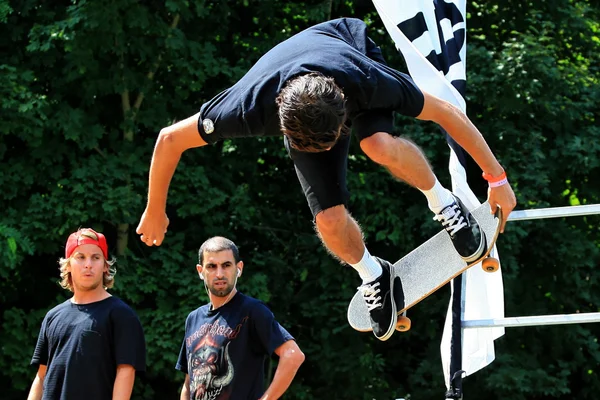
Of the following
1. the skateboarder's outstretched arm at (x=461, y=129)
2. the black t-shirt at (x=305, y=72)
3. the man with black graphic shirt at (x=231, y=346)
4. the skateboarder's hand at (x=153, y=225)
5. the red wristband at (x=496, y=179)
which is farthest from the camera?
the man with black graphic shirt at (x=231, y=346)

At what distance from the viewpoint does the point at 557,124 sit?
8.33 m

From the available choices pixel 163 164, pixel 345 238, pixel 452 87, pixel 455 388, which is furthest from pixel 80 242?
pixel 452 87

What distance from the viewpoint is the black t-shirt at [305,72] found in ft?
9.64

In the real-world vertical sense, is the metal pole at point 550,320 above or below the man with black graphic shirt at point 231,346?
below

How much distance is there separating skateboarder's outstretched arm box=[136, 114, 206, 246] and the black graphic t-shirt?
71 centimetres

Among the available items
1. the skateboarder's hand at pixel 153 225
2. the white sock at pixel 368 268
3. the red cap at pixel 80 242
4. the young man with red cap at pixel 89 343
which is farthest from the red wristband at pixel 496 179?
the red cap at pixel 80 242

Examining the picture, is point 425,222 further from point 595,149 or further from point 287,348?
point 287,348

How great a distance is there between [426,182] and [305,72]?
955 millimetres

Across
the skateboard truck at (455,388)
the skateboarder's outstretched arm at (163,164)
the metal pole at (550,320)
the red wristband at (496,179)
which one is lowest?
the skateboard truck at (455,388)

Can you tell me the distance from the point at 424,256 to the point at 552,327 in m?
4.52

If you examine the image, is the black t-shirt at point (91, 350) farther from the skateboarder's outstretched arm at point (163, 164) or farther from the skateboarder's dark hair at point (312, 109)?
the skateboarder's dark hair at point (312, 109)

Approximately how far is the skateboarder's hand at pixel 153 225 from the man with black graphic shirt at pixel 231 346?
0.68m

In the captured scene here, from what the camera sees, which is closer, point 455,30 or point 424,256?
point 424,256

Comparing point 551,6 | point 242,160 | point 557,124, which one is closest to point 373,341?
point 242,160
